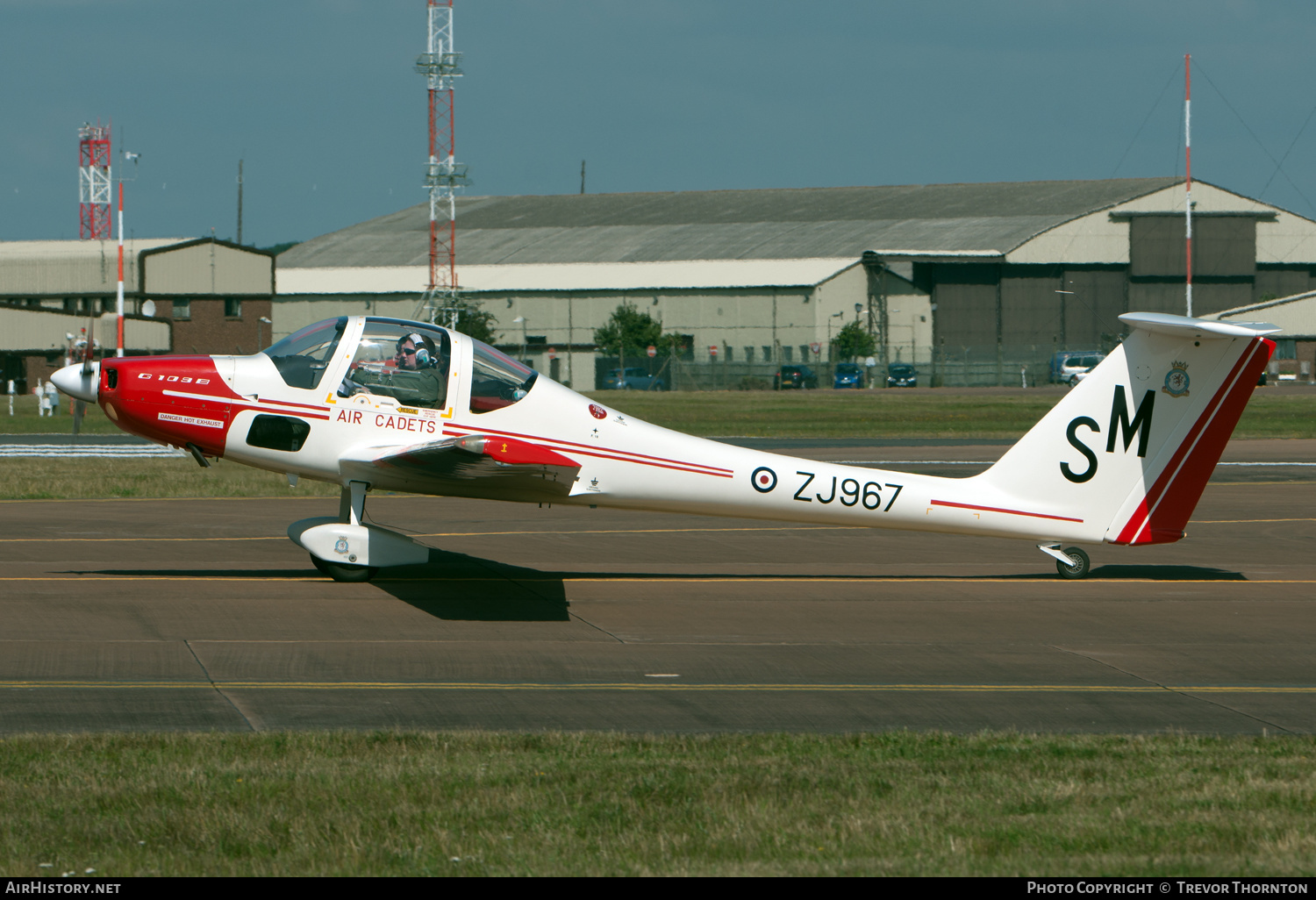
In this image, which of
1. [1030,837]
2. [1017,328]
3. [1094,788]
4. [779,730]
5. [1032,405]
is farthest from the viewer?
[1017,328]

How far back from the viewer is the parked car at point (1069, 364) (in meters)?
73.5

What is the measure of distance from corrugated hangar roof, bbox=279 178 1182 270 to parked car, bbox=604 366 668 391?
48.3 ft

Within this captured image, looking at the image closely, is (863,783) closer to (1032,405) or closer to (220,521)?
(220,521)

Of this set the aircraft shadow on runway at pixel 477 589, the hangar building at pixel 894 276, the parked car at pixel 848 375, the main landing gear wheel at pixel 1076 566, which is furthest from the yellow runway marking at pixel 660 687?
the hangar building at pixel 894 276

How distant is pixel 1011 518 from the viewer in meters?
13.9

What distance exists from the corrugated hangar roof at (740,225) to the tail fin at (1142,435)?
73.0m

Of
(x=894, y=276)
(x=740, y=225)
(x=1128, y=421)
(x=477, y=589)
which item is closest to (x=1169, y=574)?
(x=1128, y=421)

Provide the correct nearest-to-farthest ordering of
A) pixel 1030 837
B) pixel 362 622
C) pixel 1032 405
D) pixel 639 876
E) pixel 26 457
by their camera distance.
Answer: pixel 639 876 < pixel 1030 837 < pixel 362 622 < pixel 26 457 < pixel 1032 405

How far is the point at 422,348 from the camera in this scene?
1312 centimetres

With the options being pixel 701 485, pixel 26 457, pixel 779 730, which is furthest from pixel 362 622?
pixel 26 457

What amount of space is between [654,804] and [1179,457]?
8.99m

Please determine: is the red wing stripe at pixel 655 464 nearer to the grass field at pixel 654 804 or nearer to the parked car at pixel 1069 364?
the grass field at pixel 654 804

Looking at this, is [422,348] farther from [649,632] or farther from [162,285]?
[162,285]

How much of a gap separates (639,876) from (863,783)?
1776 mm
